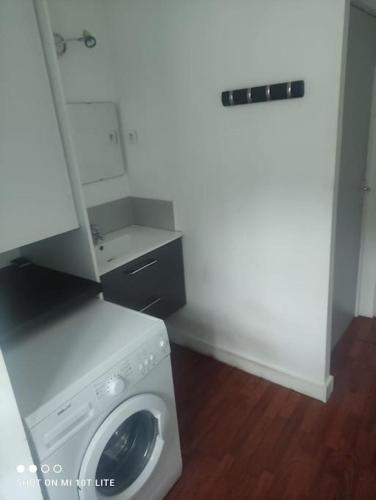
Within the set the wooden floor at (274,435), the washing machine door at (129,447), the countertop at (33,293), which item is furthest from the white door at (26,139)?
the wooden floor at (274,435)

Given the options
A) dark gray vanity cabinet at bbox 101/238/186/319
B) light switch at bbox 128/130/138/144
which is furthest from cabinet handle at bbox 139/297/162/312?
light switch at bbox 128/130/138/144

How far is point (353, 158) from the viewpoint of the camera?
7.08 feet

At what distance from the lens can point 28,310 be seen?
4.81 ft

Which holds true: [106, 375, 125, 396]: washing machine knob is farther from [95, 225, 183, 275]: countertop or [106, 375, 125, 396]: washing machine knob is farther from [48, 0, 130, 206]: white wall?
[48, 0, 130, 206]: white wall

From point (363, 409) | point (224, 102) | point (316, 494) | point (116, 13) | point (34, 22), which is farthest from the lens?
point (116, 13)

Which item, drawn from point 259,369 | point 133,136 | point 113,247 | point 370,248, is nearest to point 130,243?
→ point 113,247

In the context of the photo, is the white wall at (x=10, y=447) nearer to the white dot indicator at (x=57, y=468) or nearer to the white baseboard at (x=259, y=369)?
the white dot indicator at (x=57, y=468)

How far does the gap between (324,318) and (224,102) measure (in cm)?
120

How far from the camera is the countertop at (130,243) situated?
6.56 ft

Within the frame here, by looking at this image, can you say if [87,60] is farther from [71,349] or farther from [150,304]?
[71,349]

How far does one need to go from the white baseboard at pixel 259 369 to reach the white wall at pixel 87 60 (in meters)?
1.13

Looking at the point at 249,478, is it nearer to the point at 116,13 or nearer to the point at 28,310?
the point at 28,310

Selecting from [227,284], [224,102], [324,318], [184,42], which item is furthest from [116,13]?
[324,318]

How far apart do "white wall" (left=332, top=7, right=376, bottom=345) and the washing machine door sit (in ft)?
4.48
